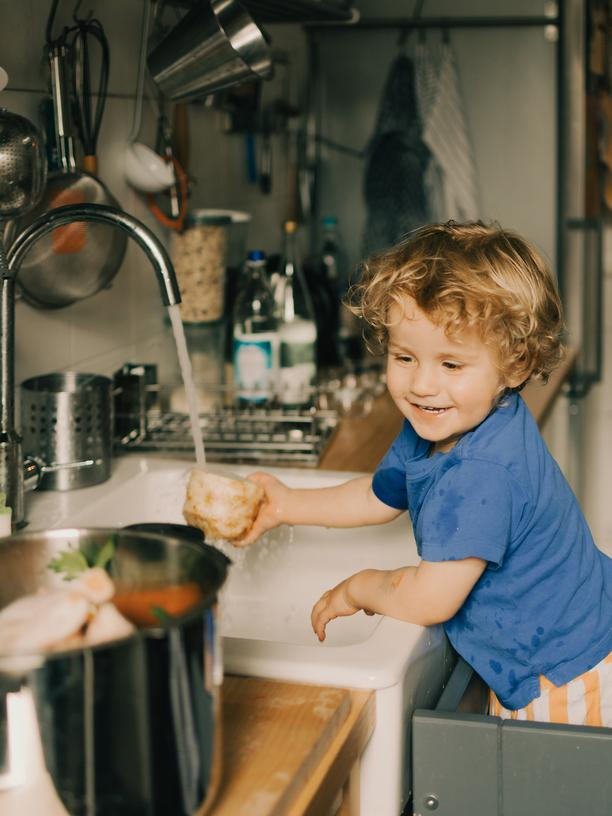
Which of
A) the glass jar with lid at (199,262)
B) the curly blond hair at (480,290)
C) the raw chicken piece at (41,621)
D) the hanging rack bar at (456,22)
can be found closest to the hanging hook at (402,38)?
the hanging rack bar at (456,22)

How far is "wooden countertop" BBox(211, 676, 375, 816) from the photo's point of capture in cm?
73

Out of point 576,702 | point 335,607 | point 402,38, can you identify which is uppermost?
point 402,38

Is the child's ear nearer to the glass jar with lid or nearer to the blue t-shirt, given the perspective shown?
the blue t-shirt

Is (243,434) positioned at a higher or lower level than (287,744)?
higher

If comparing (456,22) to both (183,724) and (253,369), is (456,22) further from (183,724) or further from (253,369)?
(183,724)

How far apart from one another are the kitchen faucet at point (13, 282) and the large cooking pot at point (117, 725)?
1.58 feet

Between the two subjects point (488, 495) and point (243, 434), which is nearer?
point (488, 495)

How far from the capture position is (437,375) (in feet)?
3.51

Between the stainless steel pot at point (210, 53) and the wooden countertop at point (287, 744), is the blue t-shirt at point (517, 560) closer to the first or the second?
the wooden countertop at point (287, 744)

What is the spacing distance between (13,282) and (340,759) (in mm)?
599

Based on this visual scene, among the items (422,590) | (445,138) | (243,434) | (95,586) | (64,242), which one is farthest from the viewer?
(445,138)

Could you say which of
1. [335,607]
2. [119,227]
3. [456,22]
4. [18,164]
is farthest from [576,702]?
[456,22]

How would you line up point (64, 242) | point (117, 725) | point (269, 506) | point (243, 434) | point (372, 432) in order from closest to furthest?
point (117, 725)
point (269, 506)
point (64, 242)
point (243, 434)
point (372, 432)

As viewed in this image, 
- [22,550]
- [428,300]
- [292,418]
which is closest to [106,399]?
[292,418]
